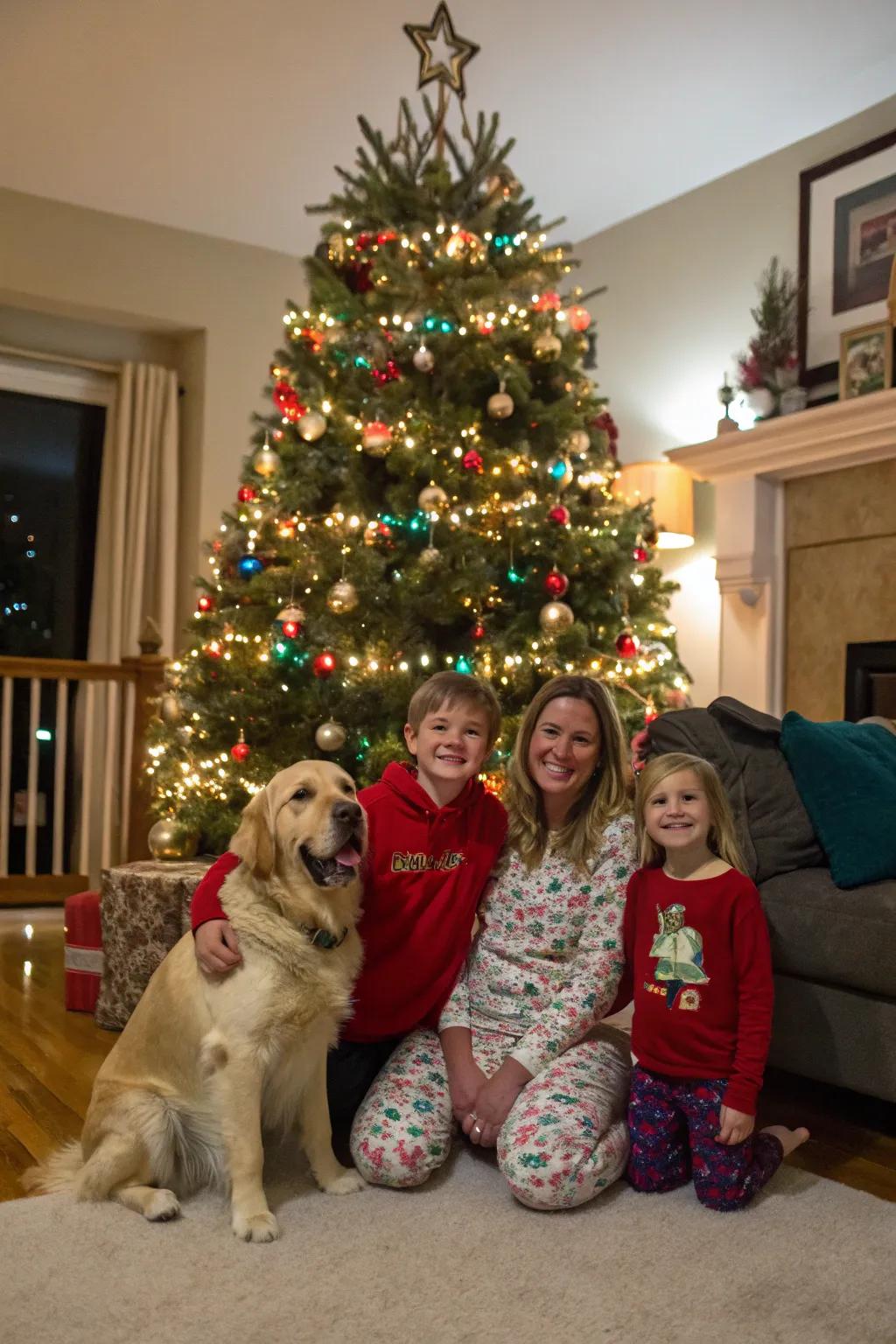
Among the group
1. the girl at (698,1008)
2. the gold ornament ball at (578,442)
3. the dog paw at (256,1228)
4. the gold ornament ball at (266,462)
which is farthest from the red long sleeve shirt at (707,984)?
the gold ornament ball at (266,462)

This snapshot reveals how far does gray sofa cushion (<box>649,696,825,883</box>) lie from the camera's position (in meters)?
2.40

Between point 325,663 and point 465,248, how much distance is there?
1391 millimetres

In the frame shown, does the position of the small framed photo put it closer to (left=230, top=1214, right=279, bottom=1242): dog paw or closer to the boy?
the boy

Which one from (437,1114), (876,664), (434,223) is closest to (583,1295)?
(437,1114)

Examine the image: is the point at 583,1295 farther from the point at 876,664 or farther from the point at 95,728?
the point at 95,728

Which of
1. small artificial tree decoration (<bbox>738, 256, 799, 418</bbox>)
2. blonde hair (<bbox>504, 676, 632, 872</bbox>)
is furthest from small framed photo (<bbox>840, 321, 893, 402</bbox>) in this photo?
blonde hair (<bbox>504, 676, 632, 872</bbox>)

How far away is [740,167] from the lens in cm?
520

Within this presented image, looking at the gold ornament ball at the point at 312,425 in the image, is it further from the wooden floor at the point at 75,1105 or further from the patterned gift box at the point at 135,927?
the wooden floor at the point at 75,1105

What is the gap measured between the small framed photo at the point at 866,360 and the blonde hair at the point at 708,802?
2.90 metres

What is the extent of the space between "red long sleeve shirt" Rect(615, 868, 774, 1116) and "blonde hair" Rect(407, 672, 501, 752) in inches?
17.2

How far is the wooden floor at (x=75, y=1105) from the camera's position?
200 centimetres

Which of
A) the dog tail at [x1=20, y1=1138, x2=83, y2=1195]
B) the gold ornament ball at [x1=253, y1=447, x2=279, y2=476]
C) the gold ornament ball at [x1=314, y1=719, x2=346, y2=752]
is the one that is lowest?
the dog tail at [x1=20, y1=1138, x2=83, y2=1195]

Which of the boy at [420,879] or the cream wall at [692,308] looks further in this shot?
the cream wall at [692,308]

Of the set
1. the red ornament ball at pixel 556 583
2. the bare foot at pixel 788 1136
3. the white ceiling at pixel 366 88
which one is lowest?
the bare foot at pixel 788 1136
